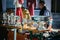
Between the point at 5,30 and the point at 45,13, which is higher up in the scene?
the point at 45,13

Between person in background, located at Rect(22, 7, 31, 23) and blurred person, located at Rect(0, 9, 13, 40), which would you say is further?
blurred person, located at Rect(0, 9, 13, 40)

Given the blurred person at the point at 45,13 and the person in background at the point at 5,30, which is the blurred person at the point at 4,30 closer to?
the person in background at the point at 5,30

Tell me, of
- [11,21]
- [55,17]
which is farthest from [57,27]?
[11,21]

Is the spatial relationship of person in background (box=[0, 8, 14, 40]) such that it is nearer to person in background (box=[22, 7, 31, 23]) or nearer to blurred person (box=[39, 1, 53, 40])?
person in background (box=[22, 7, 31, 23])

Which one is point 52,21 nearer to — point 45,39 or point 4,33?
point 45,39

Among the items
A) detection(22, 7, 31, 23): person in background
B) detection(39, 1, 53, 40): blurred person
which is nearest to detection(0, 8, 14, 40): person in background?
detection(22, 7, 31, 23): person in background

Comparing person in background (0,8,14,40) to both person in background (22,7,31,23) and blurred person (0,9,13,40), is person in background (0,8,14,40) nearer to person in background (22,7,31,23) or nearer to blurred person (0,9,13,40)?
blurred person (0,9,13,40)

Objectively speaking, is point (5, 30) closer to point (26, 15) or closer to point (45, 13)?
point (26, 15)

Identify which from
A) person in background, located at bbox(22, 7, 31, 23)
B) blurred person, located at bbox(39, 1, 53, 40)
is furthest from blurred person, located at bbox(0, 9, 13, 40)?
blurred person, located at bbox(39, 1, 53, 40)

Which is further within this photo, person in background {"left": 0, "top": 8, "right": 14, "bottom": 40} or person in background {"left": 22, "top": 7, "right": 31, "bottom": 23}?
person in background {"left": 0, "top": 8, "right": 14, "bottom": 40}

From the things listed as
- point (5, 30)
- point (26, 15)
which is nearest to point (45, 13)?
point (26, 15)

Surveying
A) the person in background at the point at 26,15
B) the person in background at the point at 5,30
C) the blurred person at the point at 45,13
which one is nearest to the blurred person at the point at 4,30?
the person in background at the point at 5,30

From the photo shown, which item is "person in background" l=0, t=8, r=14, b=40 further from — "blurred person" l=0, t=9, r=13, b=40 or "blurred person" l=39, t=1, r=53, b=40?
"blurred person" l=39, t=1, r=53, b=40

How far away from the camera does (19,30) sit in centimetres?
433
